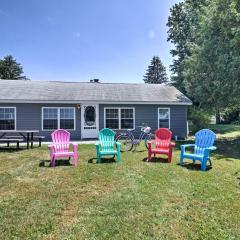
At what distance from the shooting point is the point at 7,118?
54.0 ft

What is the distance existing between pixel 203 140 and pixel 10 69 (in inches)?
1912

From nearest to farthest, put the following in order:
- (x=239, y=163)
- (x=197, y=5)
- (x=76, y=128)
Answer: (x=239, y=163), (x=76, y=128), (x=197, y=5)

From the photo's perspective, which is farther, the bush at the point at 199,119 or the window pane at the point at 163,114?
the bush at the point at 199,119

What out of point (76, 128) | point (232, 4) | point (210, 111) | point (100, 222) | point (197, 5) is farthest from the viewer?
point (197, 5)

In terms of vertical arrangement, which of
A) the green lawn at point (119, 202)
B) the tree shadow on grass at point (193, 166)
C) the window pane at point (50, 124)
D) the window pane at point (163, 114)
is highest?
the window pane at point (163, 114)

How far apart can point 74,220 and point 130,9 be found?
13.1 metres

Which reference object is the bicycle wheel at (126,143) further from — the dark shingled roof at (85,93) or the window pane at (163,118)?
the window pane at (163,118)

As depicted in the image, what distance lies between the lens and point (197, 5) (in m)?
26.6

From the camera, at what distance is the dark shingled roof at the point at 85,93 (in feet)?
55.1

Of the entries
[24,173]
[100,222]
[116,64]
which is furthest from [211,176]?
[116,64]

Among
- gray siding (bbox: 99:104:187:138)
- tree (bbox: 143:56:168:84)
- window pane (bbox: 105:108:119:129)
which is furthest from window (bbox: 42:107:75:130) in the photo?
tree (bbox: 143:56:168:84)

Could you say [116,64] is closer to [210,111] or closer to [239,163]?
[210,111]

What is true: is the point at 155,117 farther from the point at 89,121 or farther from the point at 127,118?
the point at 89,121

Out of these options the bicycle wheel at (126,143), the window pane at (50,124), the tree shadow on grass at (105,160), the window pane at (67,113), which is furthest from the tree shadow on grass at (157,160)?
the window pane at (50,124)
